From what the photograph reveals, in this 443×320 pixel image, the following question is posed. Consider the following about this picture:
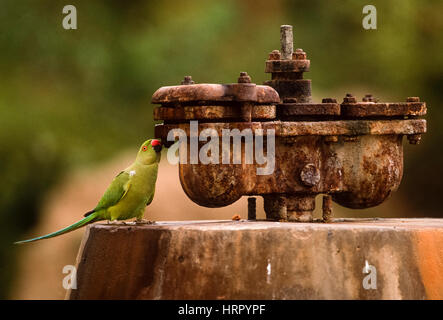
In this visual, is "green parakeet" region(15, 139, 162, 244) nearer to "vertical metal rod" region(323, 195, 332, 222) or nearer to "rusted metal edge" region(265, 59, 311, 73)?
"rusted metal edge" region(265, 59, 311, 73)

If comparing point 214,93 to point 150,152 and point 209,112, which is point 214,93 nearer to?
point 209,112

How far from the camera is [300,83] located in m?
8.62

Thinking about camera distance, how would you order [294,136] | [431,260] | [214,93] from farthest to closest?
[294,136] < [214,93] < [431,260]

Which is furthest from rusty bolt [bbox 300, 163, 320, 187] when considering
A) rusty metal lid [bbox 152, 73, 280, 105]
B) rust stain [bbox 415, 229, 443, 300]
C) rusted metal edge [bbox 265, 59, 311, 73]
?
rust stain [bbox 415, 229, 443, 300]

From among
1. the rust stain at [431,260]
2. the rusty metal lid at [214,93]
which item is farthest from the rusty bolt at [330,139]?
the rust stain at [431,260]

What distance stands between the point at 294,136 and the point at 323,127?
0.20m

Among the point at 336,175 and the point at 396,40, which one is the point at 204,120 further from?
the point at 396,40

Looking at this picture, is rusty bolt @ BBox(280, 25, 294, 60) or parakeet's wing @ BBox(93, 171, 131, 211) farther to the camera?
rusty bolt @ BBox(280, 25, 294, 60)

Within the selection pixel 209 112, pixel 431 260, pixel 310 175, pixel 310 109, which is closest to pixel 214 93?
pixel 209 112

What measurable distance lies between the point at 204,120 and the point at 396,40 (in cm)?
776

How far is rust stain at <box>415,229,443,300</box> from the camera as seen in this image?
7.68 meters

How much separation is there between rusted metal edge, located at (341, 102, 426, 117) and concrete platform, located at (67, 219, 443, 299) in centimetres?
88

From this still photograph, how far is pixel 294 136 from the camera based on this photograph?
819 centimetres

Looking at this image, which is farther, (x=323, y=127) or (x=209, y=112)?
(x=323, y=127)
